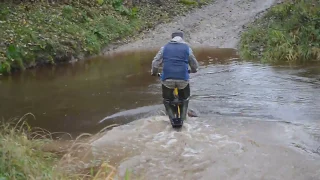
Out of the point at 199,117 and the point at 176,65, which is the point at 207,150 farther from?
the point at 199,117

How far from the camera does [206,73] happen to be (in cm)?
1425

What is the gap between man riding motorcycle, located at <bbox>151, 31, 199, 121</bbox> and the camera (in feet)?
27.5

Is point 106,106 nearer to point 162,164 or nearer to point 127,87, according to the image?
point 127,87

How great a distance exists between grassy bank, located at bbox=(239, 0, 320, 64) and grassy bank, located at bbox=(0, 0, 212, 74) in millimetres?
6854

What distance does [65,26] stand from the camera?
1938cm

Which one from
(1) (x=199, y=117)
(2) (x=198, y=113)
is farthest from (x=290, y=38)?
(1) (x=199, y=117)

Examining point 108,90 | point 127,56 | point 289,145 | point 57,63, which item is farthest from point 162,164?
point 127,56

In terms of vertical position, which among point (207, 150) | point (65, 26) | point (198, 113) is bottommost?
point (207, 150)

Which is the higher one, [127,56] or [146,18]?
[146,18]

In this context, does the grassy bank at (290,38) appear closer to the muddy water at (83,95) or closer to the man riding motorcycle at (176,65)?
the muddy water at (83,95)

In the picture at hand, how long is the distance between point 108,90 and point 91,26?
9282 mm

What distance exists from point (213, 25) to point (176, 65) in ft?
53.0

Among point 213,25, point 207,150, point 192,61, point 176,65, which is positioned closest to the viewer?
point 207,150

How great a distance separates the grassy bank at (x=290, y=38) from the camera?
1582 centimetres
